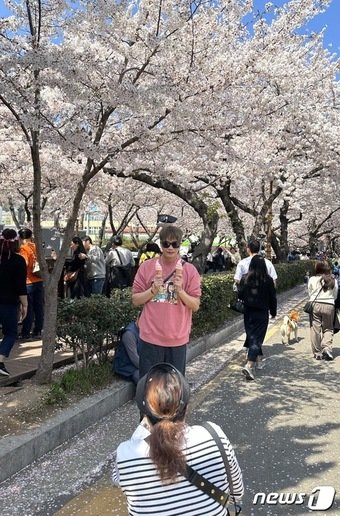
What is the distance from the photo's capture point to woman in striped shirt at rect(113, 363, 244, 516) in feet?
5.90

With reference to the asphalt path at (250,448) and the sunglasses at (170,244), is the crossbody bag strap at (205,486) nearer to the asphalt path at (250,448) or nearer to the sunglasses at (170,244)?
the asphalt path at (250,448)

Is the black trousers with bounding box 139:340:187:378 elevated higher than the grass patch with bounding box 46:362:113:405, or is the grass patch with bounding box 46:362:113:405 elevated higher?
the black trousers with bounding box 139:340:187:378

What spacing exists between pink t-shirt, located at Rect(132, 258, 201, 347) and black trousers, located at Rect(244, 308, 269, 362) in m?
2.69

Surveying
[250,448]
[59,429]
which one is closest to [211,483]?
[250,448]

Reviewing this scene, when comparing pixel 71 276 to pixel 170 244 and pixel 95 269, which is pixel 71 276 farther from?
pixel 170 244


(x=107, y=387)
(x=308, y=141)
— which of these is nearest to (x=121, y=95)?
(x=107, y=387)

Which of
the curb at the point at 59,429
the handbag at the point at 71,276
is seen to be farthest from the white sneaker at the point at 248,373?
the handbag at the point at 71,276

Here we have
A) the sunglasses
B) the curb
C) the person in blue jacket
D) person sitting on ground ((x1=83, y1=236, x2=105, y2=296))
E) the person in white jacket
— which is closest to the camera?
the curb

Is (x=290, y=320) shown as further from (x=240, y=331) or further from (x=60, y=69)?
(x=60, y=69)

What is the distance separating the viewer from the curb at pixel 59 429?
3.49 m

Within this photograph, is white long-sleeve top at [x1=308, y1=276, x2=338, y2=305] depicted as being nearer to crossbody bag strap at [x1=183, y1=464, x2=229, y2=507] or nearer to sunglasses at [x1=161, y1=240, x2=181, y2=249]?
sunglasses at [x1=161, y1=240, x2=181, y2=249]

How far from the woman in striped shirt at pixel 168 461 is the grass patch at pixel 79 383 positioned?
2.67 m

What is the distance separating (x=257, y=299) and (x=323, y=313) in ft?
5.26

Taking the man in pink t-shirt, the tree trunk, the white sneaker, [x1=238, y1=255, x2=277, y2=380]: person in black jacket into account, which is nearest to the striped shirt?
the man in pink t-shirt
